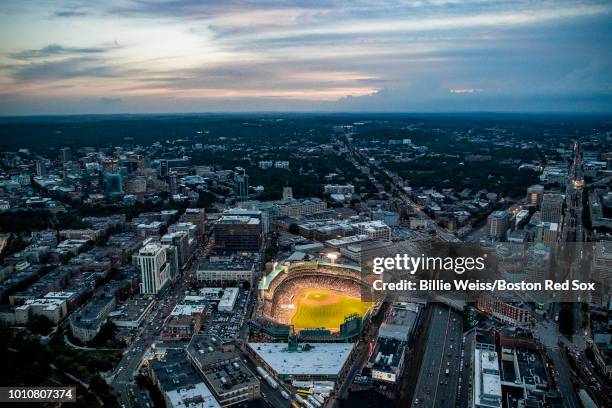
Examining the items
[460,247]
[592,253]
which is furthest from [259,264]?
[592,253]

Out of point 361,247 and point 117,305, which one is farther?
point 361,247

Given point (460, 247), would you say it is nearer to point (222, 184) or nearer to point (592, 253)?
point (592, 253)

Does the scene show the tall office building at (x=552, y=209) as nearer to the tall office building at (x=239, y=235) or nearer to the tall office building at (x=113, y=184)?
the tall office building at (x=239, y=235)

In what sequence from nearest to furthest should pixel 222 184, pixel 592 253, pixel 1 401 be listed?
pixel 1 401, pixel 592 253, pixel 222 184

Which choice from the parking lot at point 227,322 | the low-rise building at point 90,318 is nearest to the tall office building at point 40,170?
the low-rise building at point 90,318

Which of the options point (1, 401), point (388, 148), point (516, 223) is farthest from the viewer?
point (388, 148)

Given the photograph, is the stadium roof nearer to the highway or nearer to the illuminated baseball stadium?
the illuminated baseball stadium

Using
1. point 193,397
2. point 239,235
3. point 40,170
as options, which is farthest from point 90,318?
point 40,170
